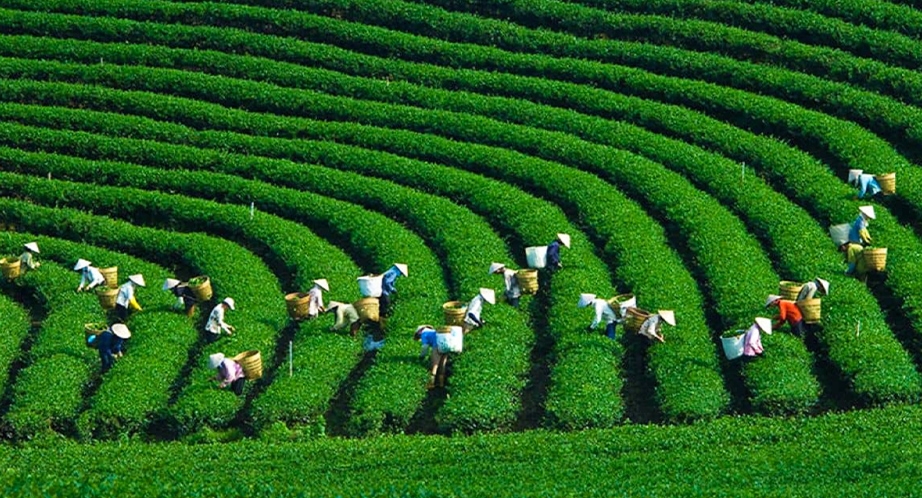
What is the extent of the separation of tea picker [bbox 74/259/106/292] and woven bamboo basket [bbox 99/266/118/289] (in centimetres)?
13

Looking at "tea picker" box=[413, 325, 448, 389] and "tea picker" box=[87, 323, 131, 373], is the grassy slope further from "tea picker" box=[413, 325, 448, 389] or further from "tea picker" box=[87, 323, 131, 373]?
"tea picker" box=[87, 323, 131, 373]

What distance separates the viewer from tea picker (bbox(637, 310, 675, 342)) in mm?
37219

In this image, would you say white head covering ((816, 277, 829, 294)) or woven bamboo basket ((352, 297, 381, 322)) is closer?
white head covering ((816, 277, 829, 294))

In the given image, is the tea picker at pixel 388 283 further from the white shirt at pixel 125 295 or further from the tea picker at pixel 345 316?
the white shirt at pixel 125 295

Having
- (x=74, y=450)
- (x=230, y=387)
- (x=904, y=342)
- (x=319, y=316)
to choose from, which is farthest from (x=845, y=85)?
(x=74, y=450)

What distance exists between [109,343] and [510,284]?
27.3 feet

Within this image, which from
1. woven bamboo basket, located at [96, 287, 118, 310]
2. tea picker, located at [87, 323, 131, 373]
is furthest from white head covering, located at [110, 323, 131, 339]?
woven bamboo basket, located at [96, 287, 118, 310]

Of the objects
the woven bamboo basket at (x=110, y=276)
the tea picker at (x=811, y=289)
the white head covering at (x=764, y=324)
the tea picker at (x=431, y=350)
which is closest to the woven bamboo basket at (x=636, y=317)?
the white head covering at (x=764, y=324)

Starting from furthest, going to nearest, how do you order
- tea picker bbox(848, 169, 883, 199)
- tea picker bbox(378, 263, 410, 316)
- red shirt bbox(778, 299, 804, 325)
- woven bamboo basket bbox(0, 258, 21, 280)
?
woven bamboo basket bbox(0, 258, 21, 280), tea picker bbox(848, 169, 883, 199), tea picker bbox(378, 263, 410, 316), red shirt bbox(778, 299, 804, 325)

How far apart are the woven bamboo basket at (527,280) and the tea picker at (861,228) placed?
683 centimetres

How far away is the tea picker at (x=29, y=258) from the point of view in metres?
43.2

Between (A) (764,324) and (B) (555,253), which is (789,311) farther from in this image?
(B) (555,253)

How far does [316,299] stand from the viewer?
130 ft

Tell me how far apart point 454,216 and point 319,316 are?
5.50 metres
